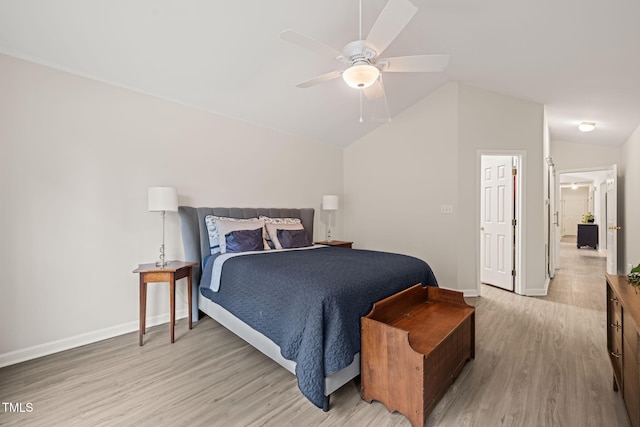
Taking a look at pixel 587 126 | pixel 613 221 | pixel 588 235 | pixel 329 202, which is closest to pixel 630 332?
pixel 329 202

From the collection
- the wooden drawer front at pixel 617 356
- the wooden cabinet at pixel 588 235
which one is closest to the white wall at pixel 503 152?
the wooden drawer front at pixel 617 356

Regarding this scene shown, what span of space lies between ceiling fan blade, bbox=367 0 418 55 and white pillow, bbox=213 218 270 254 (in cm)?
226

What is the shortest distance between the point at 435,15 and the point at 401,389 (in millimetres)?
2984

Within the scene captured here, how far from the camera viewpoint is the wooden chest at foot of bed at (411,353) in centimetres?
155

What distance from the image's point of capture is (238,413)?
1.71m

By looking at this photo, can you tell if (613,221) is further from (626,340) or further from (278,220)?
(278,220)

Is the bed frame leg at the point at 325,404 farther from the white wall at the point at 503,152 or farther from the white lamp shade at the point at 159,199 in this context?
the white wall at the point at 503,152

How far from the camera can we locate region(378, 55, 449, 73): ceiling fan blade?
206 cm

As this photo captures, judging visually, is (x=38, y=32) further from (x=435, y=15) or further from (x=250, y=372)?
(x=435, y=15)

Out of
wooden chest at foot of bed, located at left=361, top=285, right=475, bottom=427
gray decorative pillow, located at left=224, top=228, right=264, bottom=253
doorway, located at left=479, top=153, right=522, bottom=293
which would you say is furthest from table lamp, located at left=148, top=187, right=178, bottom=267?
doorway, located at left=479, top=153, right=522, bottom=293

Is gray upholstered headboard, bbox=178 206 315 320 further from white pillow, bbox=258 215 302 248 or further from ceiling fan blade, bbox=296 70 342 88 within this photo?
ceiling fan blade, bbox=296 70 342 88

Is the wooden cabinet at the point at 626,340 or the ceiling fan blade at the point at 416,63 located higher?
the ceiling fan blade at the point at 416,63

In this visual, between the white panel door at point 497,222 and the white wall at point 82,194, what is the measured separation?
4.05m

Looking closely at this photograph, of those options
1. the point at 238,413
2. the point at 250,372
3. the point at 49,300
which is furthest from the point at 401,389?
the point at 49,300
